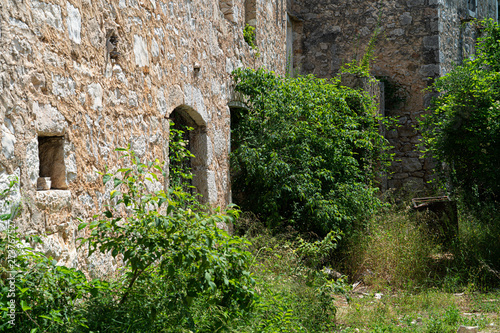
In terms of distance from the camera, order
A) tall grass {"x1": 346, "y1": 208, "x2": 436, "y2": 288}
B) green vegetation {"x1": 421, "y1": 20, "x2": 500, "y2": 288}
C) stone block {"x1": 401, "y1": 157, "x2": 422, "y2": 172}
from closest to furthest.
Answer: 1. tall grass {"x1": 346, "y1": 208, "x2": 436, "y2": 288}
2. green vegetation {"x1": 421, "y1": 20, "x2": 500, "y2": 288}
3. stone block {"x1": 401, "y1": 157, "x2": 422, "y2": 172}

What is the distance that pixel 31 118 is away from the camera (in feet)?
10.1

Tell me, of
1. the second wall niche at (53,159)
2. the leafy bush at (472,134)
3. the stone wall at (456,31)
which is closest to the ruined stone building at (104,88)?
the second wall niche at (53,159)

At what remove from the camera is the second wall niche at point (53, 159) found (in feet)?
11.1

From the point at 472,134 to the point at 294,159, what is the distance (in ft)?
9.77

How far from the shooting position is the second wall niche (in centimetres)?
339

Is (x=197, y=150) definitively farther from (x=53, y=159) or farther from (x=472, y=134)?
(x=472, y=134)

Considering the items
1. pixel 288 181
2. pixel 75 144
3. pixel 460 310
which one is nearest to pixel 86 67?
pixel 75 144

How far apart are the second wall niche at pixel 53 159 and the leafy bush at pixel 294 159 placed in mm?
3101

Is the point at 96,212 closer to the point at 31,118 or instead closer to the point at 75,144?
the point at 75,144

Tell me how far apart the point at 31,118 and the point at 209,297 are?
5.14 ft

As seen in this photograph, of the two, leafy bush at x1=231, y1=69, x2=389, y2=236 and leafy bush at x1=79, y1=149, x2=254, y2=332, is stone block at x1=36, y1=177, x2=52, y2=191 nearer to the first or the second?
leafy bush at x1=79, y1=149, x2=254, y2=332

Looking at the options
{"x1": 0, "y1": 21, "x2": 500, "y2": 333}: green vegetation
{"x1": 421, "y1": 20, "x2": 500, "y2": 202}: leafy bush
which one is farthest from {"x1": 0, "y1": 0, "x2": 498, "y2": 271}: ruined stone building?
{"x1": 421, "y1": 20, "x2": 500, "y2": 202}: leafy bush

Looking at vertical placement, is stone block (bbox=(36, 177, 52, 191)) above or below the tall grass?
above

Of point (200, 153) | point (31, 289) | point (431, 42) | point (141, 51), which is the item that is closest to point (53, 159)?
point (31, 289)
